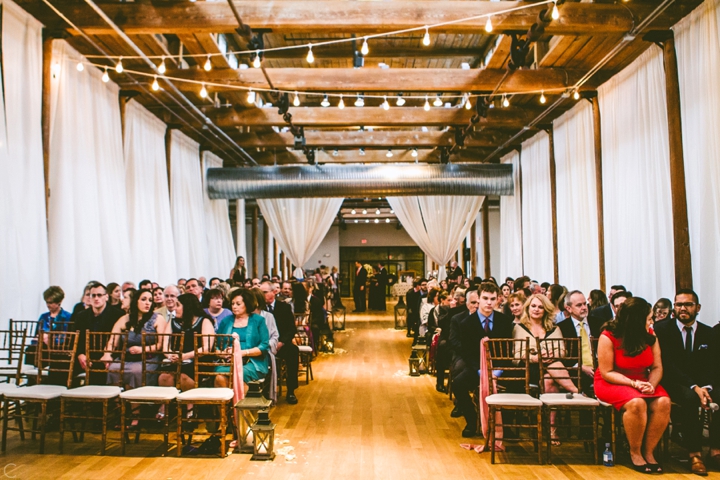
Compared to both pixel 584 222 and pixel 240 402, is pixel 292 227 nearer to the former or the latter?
pixel 584 222

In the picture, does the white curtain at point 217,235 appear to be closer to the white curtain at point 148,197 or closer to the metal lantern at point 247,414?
the white curtain at point 148,197

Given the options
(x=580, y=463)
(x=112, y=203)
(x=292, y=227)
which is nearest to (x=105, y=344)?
(x=112, y=203)

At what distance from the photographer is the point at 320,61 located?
9.56m

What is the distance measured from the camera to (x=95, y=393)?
4.21m

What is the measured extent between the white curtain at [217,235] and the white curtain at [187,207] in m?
0.25

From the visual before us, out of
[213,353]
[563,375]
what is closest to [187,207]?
[213,353]

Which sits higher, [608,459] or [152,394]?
[152,394]

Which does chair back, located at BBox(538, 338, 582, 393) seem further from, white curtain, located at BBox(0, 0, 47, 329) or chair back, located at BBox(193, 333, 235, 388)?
white curtain, located at BBox(0, 0, 47, 329)

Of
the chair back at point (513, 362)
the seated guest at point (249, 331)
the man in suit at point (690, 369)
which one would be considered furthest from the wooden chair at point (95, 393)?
the man in suit at point (690, 369)

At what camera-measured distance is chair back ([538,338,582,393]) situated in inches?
165

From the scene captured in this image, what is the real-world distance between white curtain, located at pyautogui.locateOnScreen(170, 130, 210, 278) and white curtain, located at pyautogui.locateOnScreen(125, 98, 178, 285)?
0.41 m

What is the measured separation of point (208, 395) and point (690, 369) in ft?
12.0

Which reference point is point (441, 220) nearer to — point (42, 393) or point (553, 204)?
point (553, 204)

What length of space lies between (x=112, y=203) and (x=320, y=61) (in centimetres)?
441
